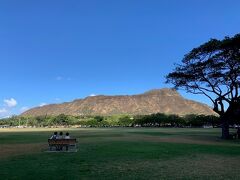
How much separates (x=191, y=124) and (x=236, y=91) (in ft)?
219

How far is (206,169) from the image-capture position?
14453 millimetres

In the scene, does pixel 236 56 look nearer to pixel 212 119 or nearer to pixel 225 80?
pixel 225 80

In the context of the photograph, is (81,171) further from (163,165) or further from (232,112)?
(232,112)

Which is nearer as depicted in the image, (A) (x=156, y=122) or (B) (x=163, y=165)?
(B) (x=163, y=165)

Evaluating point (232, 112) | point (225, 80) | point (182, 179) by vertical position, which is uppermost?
point (225, 80)

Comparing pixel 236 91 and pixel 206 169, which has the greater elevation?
pixel 236 91

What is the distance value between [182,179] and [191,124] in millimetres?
95423

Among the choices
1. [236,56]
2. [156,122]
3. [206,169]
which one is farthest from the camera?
[156,122]

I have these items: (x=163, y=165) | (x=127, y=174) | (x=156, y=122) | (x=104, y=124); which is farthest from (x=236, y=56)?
(x=104, y=124)

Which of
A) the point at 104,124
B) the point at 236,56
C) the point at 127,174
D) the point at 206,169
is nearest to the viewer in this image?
the point at 127,174

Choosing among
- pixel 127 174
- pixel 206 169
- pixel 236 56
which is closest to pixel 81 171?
pixel 127 174

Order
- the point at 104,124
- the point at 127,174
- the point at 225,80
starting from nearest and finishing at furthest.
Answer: the point at 127,174
the point at 225,80
the point at 104,124

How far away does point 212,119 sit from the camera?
103062 millimetres

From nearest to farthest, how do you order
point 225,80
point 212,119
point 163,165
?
point 163,165 → point 225,80 → point 212,119
